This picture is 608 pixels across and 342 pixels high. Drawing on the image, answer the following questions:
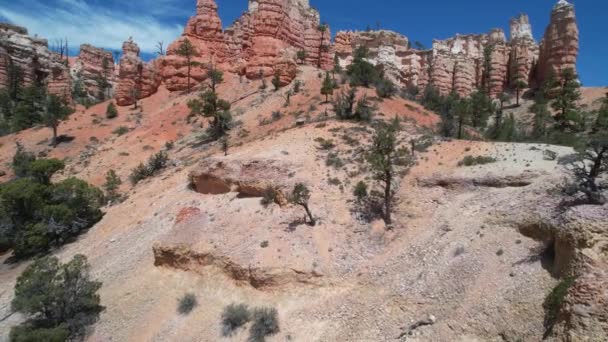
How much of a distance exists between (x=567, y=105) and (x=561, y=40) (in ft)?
40.9

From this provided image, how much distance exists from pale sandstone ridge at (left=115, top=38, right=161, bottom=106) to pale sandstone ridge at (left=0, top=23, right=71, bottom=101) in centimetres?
1094

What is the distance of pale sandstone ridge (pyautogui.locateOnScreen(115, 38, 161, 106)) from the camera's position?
150ft

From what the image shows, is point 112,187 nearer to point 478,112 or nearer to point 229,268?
point 229,268

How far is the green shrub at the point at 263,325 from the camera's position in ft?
43.4

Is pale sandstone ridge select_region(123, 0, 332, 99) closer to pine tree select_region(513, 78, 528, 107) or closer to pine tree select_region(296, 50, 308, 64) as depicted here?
pine tree select_region(296, 50, 308, 64)

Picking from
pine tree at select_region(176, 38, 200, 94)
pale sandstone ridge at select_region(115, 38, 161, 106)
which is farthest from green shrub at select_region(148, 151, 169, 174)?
pale sandstone ridge at select_region(115, 38, 161, 106)

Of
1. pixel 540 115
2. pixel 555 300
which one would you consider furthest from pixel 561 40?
pixel 555 300

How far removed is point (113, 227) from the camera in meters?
22.0

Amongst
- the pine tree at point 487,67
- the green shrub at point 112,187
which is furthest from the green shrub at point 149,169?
the pine tree at point 487,67

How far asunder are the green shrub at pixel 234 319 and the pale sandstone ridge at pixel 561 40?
47005 mm

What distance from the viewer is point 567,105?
1481 inches

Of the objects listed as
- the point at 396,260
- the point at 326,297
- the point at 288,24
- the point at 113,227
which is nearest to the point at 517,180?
the point at 396,260

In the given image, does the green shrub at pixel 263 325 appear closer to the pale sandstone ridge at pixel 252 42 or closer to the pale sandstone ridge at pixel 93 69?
the pale sandstone ridge at pixel 252 42

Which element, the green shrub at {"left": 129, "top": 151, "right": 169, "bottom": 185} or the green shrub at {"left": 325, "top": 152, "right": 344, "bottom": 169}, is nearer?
the green shrub at {"left": 325, "top": 152, "right": 344, "bottom": 169}
